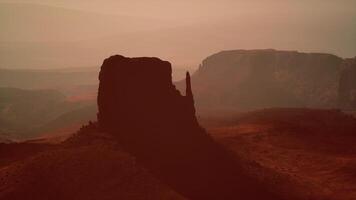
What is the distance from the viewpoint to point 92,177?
44281 millimetres

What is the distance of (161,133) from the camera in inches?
2057

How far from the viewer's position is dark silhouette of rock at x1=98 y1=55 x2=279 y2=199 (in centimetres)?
4897

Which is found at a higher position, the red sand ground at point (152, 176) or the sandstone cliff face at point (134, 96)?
the sandstone cliff face at point (134, 96)

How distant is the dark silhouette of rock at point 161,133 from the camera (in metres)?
49.0

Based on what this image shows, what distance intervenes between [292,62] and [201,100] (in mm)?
41557

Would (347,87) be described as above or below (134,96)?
below

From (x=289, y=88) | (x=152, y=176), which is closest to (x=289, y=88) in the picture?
(x=289, y=88)

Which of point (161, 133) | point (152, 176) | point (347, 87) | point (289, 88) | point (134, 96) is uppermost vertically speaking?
point (134, 96)

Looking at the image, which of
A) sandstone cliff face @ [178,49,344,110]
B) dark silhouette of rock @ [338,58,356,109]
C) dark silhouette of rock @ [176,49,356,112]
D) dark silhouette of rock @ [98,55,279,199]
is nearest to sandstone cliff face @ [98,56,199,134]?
dark silhouette of rock @ [98,55,279,199]

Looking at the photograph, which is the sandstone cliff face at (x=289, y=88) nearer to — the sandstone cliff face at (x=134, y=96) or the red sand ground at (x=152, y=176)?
the red sand ground at (x=152, y=176)

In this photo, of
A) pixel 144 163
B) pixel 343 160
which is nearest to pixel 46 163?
pixel 144 163

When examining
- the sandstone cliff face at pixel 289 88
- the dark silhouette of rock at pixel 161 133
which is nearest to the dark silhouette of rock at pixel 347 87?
the sandstone cliff face at pixel 289 88

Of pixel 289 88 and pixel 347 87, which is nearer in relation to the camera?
pixel 347 87

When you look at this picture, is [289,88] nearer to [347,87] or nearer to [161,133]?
[347,87]
